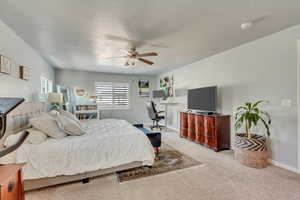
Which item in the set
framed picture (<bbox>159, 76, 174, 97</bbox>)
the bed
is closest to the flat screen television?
framed picture (<bbox>159, 76, 174, 97</bbox>)

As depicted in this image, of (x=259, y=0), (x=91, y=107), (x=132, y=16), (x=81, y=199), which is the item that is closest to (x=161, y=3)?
(x=132, y=16)

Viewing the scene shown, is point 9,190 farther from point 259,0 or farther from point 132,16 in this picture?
point 259,0

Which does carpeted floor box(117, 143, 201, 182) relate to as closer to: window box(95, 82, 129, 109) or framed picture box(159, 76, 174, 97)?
framed picture box(159, 76, 174, 97)

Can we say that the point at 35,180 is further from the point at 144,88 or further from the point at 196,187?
the point at 144,88

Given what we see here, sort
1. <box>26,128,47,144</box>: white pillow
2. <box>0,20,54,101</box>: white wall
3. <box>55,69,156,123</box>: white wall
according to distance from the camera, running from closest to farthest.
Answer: <box>26,128,47,144</box>: white pillow → <box>0,20,54,101</box>: white wall → <box>55,69,156,123</box>: white wall

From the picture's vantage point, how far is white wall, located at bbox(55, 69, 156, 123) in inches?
224

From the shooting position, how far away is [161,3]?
5.82ft

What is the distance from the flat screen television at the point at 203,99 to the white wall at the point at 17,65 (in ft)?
12.9

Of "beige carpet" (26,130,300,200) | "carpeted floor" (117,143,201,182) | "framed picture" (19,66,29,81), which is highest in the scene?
"framed picture" (19,66,29,81)

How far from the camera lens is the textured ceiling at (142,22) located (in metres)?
1.81

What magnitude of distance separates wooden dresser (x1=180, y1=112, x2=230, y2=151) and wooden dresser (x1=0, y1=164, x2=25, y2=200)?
337cm

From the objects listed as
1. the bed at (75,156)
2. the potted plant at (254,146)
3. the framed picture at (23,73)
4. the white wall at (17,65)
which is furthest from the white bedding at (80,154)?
the potted plant at (254,146)

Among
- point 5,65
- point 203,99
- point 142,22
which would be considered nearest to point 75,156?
point 5,65

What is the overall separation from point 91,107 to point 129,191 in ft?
13.9
